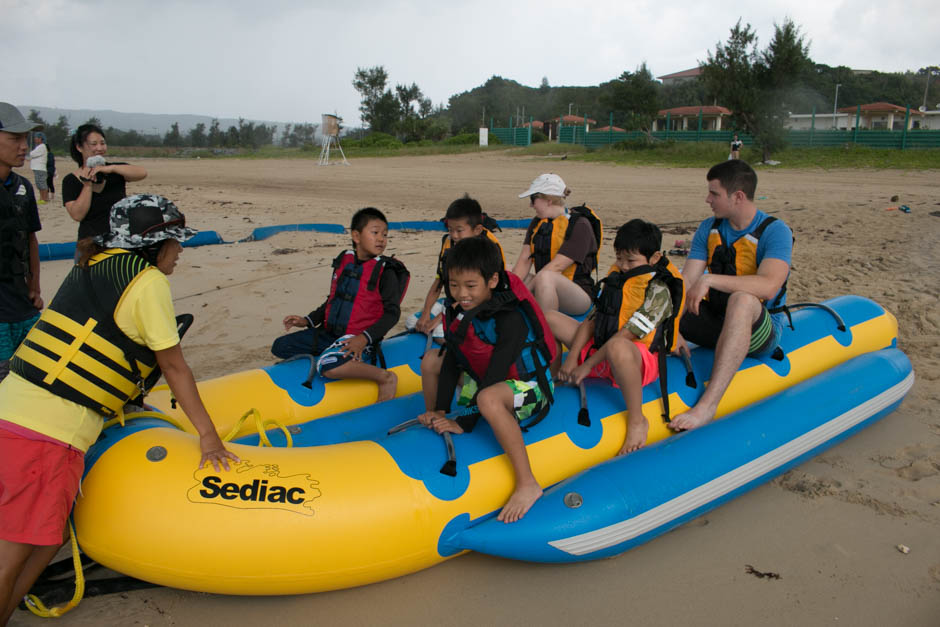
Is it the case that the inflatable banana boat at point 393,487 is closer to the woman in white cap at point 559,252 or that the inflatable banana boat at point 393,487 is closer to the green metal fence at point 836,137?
the woman in white cap at point 559,252

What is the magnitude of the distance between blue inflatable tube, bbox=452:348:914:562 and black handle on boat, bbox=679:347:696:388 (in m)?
0.23

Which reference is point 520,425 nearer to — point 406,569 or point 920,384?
point 406,569

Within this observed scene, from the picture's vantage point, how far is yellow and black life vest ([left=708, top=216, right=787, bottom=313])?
3287 millimetres

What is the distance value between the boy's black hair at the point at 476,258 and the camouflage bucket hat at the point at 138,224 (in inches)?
36.2

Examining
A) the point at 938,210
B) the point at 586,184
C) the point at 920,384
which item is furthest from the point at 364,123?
the point at 920,384

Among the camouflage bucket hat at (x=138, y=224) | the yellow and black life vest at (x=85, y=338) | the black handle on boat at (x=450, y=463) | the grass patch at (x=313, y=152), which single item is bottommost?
the black handle on boat at (x=450, y=463)

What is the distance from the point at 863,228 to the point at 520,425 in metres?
7.41

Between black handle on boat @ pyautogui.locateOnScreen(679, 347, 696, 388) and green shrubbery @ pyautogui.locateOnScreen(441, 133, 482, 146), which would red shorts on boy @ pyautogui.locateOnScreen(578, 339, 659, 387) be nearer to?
black handle on boat @ pyautogui.locateOnScreen(679, 347, 696, 388)

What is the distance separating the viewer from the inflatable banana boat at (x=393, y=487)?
2088 mm

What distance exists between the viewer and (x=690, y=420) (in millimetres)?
2889

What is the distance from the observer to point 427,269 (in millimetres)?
6801

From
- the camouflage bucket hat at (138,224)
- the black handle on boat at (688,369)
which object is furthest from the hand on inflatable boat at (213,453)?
the black handle on boat at (688,369)

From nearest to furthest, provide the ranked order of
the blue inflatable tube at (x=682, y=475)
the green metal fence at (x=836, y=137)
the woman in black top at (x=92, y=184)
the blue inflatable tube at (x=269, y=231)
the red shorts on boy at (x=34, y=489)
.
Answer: the red shorts on boy at (x=34, y=489), the blue inflatable tube at (x=682, y=475), the woman in black top at (x=92, y=184), the blue inflatable tube at (x=269, y=231), the green metal fence at (x=836, y=137)

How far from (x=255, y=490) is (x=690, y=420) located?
70.5 inches
